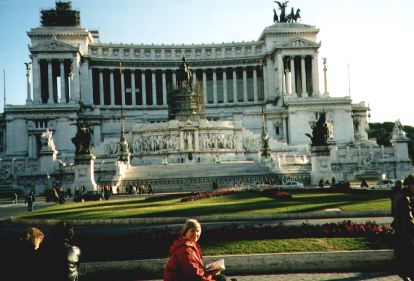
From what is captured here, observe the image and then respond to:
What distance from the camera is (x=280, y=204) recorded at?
29578 mm

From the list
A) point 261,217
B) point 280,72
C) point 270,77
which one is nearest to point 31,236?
point 261,217

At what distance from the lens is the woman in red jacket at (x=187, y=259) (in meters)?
9.77

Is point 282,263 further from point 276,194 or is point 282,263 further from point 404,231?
point 276,194

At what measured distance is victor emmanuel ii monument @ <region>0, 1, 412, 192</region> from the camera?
6125 cm

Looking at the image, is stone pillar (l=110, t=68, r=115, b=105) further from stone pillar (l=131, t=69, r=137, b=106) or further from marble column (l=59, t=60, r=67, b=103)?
marble column (l=59, t=60, r=67, b=103)

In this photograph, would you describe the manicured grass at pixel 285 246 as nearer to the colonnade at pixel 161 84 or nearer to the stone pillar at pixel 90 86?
the stone pillar at pixel 90 86

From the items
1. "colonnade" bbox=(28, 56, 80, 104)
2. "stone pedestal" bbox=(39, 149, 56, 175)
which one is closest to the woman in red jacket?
"stone pedestal" bbox=(39, 149, 56, 175)

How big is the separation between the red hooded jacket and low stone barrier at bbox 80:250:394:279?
5.35m

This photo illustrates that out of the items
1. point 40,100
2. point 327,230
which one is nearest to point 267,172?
point 327,230

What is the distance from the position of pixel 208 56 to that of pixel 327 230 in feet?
333

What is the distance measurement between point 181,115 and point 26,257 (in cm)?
7682

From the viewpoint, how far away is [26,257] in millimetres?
9156

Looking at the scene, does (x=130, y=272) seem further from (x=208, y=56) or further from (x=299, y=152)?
(x=208, y=56)

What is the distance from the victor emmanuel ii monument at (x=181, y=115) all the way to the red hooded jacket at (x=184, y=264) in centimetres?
4258
